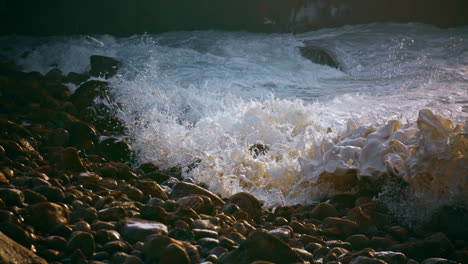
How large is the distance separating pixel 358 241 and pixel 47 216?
155 cm

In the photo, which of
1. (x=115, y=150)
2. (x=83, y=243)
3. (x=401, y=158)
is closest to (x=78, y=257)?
(x=83, y=243)

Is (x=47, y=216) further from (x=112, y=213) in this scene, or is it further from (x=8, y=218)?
(x=112, y=213)

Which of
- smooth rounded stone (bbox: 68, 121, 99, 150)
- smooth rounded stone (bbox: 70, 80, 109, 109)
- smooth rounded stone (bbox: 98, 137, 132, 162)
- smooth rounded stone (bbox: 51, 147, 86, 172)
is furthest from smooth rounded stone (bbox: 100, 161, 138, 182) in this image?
smooth rounded stone (bbox: 70, 80, 109, 109)

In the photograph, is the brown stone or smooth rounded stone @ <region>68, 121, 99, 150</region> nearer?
the brown stone

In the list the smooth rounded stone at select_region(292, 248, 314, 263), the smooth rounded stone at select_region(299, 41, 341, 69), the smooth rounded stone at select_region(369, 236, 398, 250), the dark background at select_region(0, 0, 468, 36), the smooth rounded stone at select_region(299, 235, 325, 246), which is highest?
the dark background at select_region(0, 0, 468, 36)

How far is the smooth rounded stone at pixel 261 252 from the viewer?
7.11ft

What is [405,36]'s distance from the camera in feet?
37.1

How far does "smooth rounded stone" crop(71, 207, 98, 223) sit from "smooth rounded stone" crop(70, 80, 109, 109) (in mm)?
4044

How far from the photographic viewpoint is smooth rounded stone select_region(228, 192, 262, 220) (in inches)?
127

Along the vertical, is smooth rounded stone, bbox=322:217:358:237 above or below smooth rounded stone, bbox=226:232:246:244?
below

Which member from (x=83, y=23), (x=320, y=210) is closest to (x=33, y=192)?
(x=320, y=210)

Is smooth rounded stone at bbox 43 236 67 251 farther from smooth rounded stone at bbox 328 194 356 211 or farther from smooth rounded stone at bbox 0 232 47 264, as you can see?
smooth rounded stone at bbox 328 194 356 211

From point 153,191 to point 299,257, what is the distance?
136cm

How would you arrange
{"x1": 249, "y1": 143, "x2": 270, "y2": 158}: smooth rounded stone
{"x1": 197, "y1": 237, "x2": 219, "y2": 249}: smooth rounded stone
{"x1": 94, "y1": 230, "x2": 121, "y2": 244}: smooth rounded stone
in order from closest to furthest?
{"x1": 94, "y1": 230, "x2": 121, "y2": 244}: smooth rounded stone, {"x1": 197, "y1": 237, "x2": 219, "y2": 249}: smooth rounded stone, {"x1": 249, "y1": 143, "x2": 270, "y2": 158}: smooth rounded stone
